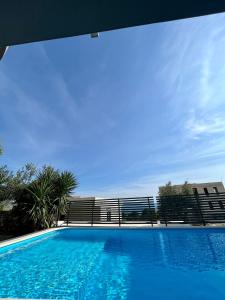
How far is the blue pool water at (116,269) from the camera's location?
2719 mm

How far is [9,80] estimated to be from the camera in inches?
256

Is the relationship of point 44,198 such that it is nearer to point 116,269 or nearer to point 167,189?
point 116,269

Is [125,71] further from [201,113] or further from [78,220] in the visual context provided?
[78,220]

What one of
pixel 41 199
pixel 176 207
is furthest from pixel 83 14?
pixel 176 207

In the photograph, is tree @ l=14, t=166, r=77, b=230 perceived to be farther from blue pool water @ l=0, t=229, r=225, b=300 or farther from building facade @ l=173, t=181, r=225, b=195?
building facade @ l=173, t=181, r=225, b=195

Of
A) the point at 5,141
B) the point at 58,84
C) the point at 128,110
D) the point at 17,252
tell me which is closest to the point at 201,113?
the point at 128,110

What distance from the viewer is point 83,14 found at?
153 centimetres

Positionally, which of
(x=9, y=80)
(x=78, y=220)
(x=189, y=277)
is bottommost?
(x=189, y=277)

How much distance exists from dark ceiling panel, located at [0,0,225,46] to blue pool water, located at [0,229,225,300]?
10.8 ft

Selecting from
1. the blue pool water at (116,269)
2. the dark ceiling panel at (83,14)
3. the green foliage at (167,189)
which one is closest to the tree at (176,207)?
the blue pool water at (116,269)

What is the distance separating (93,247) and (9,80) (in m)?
6.44

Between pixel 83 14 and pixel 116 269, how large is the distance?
4.25m

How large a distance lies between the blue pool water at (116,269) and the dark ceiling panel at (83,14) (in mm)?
3302

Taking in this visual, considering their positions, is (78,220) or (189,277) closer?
(189,277)
